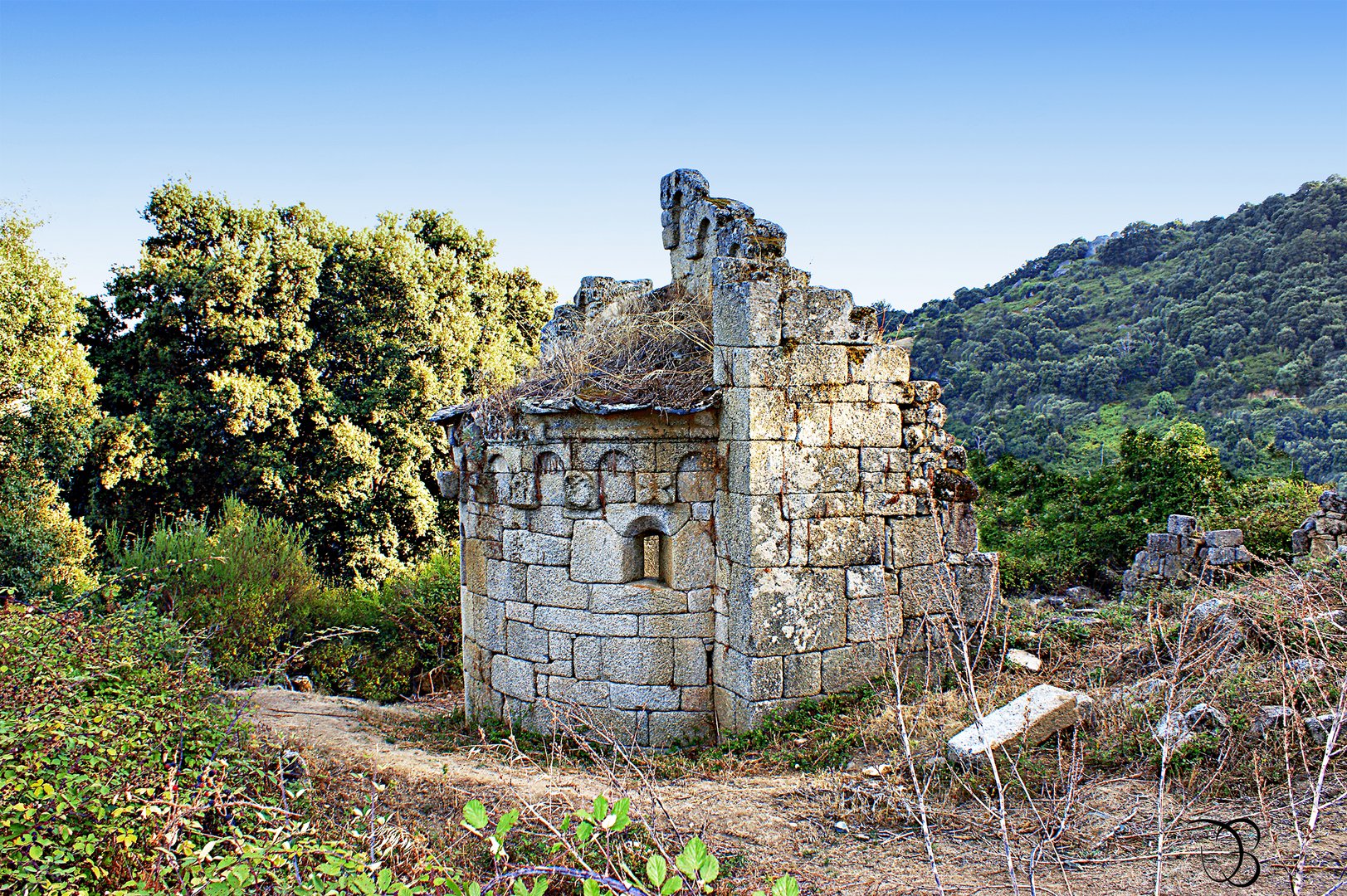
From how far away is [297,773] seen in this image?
260 inches

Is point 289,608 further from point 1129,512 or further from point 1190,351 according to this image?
point 1190,351

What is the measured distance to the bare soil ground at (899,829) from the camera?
14.7 feet

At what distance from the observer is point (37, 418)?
563 inches

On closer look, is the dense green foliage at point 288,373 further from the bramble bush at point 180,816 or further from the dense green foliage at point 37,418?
the bramble bush at point 180,816

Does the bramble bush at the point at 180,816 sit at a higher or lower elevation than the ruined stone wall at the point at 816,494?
lower

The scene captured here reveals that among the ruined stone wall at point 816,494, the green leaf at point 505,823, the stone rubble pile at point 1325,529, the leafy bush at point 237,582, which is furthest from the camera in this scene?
the leafy bush at point 237,582

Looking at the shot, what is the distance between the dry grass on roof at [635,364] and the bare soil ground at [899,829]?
10.1 feet

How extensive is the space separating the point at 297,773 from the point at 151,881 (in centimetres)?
266

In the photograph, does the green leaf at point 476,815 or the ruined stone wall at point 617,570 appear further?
the ruined stone wall at point 617,570

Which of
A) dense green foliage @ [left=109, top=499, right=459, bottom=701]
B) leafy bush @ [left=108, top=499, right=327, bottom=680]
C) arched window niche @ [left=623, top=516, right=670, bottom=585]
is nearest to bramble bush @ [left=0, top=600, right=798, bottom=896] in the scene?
arched window niche @ [left=623, top=516, right=670, bottom=585]

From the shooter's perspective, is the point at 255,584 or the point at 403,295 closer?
the point at 255,584

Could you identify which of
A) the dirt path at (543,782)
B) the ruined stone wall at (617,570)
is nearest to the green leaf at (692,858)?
the dirt path at (543,782)

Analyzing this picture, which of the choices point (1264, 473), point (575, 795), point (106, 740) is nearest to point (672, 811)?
point (575, 795)

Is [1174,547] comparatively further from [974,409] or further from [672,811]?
[974,409]
